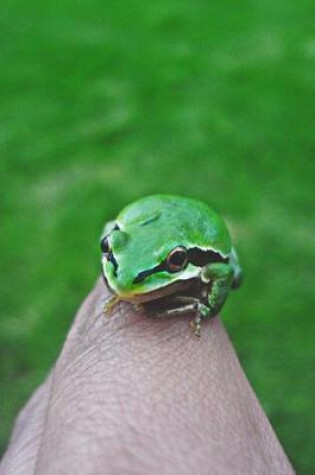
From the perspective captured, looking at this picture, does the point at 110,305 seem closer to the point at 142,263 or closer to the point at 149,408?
the point at 142,263

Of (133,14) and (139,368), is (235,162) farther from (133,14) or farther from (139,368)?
(139,368)

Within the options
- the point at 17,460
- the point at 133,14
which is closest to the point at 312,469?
the point at 17,460

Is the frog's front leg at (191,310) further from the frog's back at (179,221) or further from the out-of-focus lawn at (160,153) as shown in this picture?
the out-of-focus lawn at (160,153)

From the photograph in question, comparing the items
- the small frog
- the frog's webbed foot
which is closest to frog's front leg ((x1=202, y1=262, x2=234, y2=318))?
the small frog

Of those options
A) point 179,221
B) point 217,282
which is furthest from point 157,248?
point 217,282

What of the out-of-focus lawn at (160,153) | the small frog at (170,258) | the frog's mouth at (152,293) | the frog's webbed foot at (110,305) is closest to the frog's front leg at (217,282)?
the small frog at (170,258)

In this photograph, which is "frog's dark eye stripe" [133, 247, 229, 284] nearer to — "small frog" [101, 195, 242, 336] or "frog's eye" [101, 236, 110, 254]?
"small frog" [101, 195, 242, 336]
